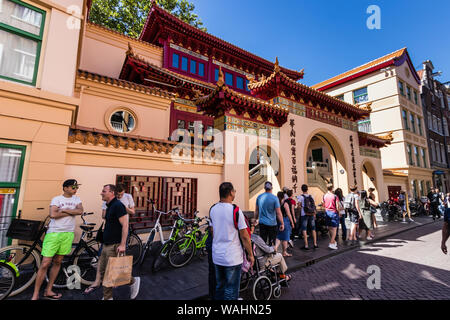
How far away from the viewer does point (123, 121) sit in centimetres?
918

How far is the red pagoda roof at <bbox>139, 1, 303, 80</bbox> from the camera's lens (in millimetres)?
11812

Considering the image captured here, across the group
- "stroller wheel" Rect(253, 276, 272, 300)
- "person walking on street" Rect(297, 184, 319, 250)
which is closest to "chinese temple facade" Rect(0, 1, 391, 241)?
"person walking on street" Rect(297, 184, 319, 250)

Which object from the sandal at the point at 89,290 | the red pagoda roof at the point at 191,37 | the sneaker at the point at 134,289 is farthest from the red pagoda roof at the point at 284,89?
the sandal at the point at 89,290

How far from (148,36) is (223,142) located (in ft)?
35.4

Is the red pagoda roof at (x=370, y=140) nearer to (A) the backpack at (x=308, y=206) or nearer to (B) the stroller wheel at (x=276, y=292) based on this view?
(A) the backpack at (x=308, y=206)

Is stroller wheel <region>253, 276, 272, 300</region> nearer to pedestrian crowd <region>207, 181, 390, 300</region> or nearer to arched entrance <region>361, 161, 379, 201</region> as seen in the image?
pedestrian crowd <region>207, 181, 390, 300</region>

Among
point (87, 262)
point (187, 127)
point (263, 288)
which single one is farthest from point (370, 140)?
point (87, 262)

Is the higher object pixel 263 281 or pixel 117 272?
pixel 117 272

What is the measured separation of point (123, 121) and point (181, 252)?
6756 millimetres

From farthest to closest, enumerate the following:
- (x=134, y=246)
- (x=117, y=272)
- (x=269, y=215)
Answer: (x=134, y=246) → (x=269, y=215) → (x=117, y=272)

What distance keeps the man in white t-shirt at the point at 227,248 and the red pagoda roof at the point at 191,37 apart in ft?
41.9

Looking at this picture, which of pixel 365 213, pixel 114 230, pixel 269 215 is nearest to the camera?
pixel 114 230

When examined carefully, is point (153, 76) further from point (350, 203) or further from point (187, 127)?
point (350, 203)

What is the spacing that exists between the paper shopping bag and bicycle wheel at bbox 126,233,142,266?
2155mm
